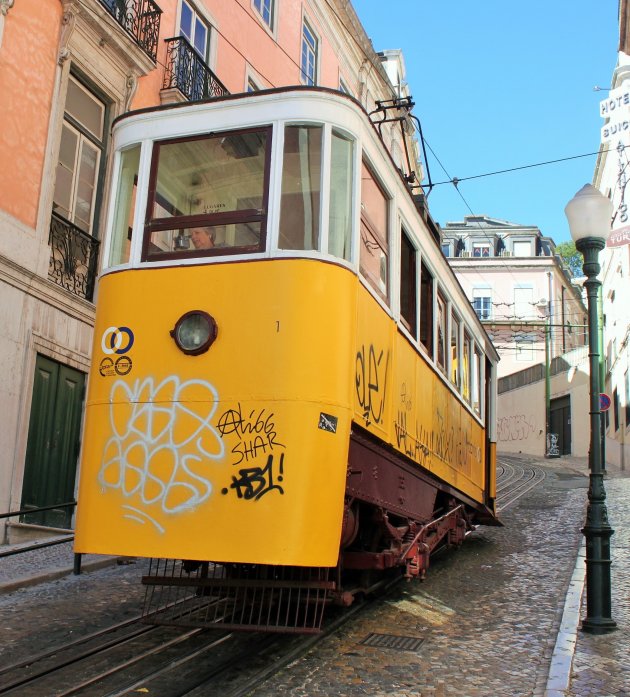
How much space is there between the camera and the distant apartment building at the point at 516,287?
4509cm

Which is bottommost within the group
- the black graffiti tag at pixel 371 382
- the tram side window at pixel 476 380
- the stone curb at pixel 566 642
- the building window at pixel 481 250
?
the stone curb at pixel 566 642

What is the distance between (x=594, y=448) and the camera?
6.94 meters

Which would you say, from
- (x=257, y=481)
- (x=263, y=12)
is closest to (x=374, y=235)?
(x=257, y=481)

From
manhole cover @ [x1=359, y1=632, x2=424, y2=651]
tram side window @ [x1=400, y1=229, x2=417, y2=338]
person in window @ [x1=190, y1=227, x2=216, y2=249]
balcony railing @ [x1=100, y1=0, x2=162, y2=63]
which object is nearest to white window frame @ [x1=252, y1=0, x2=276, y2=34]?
balcony railing @ [x1=100, y1=0, x2=162, y2=63]

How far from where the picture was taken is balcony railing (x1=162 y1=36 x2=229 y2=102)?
14.1 metres

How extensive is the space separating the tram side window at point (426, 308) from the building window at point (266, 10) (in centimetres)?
1244

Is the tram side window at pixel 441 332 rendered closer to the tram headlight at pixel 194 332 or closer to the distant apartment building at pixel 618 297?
the tram headlight at pixel 194 332

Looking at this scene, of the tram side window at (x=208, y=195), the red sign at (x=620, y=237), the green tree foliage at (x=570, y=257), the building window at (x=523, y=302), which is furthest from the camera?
the green tree foliage at (x=570, y=257)

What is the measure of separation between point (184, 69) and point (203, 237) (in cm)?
982

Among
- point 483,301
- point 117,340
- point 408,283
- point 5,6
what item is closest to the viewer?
point 117,340

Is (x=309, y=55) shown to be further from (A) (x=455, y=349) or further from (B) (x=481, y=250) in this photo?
(B) (x=481, y=250)

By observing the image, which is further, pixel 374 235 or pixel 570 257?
pixel 570 257

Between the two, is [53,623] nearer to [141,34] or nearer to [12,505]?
[12,505]

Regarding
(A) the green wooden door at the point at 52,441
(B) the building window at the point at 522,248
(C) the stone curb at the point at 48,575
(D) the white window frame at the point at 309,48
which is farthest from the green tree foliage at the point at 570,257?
(C) the stone curb at the point at 48,575
